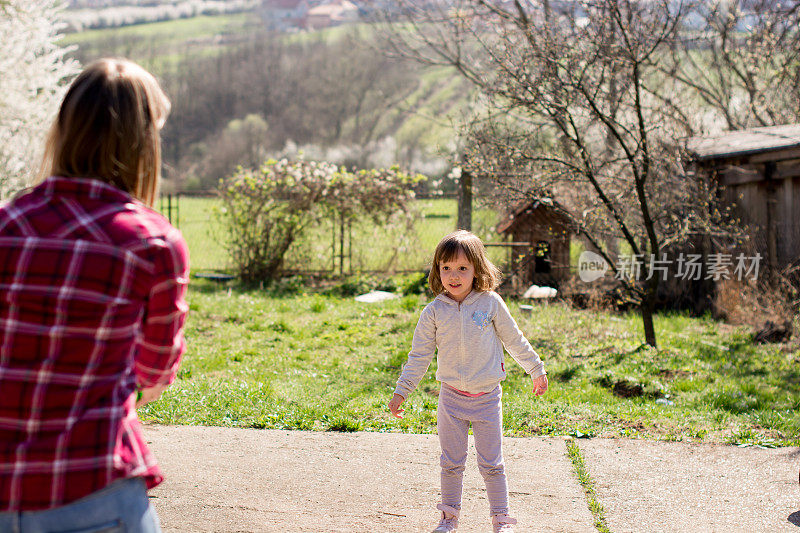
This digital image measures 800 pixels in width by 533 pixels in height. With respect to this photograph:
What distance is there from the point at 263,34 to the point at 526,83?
64.1 metres

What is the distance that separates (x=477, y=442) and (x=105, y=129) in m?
2.31

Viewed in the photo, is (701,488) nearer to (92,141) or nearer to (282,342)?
(92,141)

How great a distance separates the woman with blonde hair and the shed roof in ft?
31.8

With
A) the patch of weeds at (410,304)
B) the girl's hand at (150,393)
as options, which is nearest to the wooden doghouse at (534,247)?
the patch of weeds at (410,304)

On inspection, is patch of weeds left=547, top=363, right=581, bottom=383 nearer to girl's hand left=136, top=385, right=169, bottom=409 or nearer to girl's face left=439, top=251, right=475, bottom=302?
girl's face left=439, top=251, right=475, bottom=302

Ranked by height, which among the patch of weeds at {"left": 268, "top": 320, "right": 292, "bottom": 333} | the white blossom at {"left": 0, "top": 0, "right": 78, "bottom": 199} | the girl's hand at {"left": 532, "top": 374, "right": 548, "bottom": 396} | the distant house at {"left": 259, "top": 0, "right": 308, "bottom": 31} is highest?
the distant house at {"left": 259, "top": 0, "right": 308, "bottom": 31}

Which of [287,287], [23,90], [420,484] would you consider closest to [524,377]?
[420,484]

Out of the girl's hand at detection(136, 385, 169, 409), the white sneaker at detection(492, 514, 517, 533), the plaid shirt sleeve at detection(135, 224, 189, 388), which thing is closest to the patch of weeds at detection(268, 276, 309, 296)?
the white sneaker at detection(492, 514, 517, 533)

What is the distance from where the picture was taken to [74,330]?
5.08ft

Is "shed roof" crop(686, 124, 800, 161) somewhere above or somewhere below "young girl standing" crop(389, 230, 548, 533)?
above

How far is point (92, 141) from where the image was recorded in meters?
1.70

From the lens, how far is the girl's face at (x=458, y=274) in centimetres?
340

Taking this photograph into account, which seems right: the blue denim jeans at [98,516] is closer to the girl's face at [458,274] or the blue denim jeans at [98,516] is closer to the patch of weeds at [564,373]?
the girl's face at [458,274]

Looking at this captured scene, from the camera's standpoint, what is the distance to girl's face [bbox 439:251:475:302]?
340 cm
